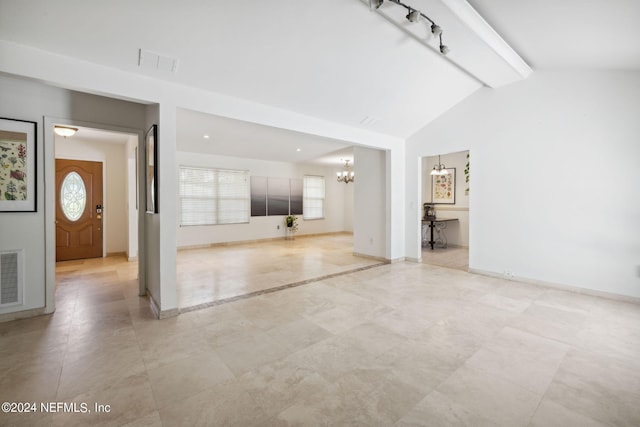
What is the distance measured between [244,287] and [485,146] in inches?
181

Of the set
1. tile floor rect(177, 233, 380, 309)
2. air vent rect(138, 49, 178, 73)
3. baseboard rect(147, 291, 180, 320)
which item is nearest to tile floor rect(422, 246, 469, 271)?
tile floor rect(177, 233, 380, 309)

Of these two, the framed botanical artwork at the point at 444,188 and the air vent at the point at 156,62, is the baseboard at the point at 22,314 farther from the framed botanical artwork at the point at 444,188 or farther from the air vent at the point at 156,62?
the framed botanical artwork at the point at 444,188

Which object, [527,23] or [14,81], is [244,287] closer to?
[14,81]

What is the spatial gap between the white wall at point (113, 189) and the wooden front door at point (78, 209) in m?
0.13

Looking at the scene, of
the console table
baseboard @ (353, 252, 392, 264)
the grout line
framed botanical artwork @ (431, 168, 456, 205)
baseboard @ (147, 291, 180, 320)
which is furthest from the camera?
framed botanical artwork @ (431, 168, 456, 205)

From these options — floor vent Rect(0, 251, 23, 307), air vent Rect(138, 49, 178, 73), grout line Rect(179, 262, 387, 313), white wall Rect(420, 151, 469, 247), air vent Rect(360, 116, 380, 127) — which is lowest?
grout line Rect(179, 262, 387, 313)

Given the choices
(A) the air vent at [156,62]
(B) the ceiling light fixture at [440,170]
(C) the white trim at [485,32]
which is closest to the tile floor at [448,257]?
(B) the ceiling light fixture at [440,170]

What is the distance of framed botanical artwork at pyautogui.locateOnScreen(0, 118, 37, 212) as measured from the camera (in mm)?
2988

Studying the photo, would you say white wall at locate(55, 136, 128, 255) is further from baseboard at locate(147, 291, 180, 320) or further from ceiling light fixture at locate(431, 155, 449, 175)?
ceiling light fixture at locate(431, 155, 449, 175)

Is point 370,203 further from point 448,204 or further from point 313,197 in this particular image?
point 313,197

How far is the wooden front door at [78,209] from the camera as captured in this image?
6.07 metres

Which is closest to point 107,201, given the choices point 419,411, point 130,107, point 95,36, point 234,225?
point 234,225

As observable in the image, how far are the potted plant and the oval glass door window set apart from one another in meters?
5.17

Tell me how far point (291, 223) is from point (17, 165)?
6741 millimetres
